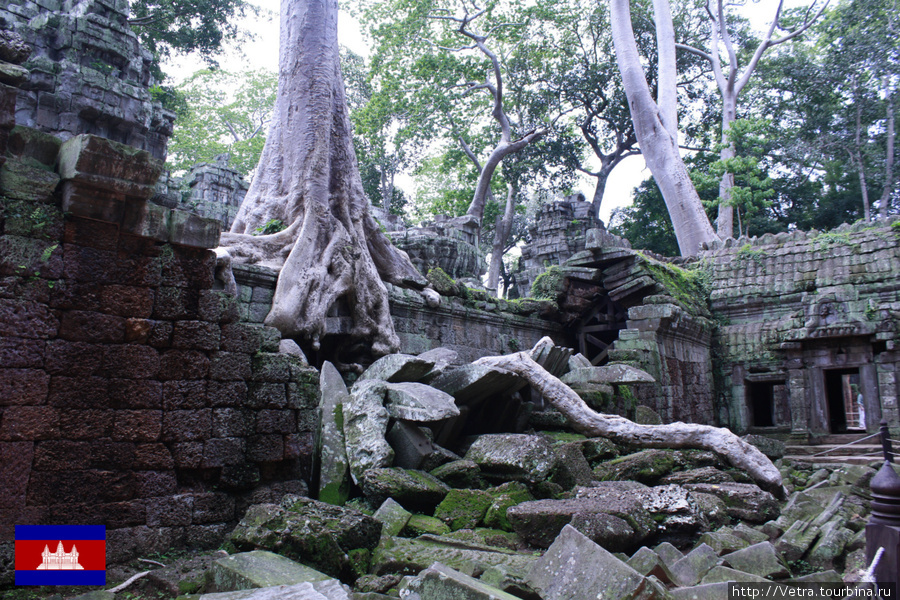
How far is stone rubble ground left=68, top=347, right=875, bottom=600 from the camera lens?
2.98 m

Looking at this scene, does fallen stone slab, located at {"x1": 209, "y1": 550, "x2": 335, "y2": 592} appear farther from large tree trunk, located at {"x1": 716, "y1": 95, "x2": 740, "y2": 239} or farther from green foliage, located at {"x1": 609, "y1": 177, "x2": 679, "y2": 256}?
green foliage, located at {"x1": 609, "y1": 177, "x2": 679, "y2": 256}

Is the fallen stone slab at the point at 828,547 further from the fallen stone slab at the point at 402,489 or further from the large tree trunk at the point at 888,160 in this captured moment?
the large tree trunk at the point at 888,160

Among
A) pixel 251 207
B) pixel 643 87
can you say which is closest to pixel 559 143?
pixel 643 87

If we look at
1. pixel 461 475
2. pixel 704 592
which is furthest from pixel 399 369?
pixel 704 592

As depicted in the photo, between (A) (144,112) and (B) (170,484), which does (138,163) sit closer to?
(B) (170,484)

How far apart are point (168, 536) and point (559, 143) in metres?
25.2

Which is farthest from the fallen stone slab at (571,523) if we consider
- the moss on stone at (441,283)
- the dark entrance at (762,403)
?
the dark entrance at (762,403)

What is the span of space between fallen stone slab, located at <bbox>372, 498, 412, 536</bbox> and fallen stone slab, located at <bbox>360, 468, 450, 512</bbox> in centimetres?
10

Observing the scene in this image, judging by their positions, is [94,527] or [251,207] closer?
[94,527]

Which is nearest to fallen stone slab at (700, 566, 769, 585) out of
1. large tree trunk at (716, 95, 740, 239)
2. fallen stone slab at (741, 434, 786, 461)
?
fallen stone slab at (741, 434, 786, 461)

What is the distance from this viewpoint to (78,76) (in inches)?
449

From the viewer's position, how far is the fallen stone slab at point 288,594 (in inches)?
108

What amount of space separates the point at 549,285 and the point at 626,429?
21.4 feet

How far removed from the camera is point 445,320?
9.73 m
